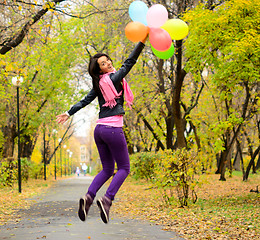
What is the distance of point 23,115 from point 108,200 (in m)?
20.4

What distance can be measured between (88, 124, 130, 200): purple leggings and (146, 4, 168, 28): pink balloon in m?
1.41

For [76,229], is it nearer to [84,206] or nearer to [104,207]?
[84,206]

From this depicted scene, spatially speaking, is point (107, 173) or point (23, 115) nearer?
point (107, 173)

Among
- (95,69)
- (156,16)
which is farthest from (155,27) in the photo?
(95,69)

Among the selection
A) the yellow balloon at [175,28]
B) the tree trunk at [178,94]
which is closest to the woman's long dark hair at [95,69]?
the yellow balloon at [175,28]

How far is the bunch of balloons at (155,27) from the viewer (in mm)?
4543

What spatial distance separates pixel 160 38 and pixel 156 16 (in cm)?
29

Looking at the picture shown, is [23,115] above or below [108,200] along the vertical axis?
above

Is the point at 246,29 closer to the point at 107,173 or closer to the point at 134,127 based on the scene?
the point at 107,173

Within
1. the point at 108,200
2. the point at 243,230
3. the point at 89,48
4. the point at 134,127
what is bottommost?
the point at 243,230

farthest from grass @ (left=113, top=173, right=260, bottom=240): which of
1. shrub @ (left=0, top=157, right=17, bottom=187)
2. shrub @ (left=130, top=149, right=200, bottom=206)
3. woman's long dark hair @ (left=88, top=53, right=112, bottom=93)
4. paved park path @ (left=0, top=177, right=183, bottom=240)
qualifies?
shrub @ (left=0, top=157, right=17, bottom=187)

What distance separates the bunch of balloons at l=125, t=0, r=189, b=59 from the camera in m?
4.54

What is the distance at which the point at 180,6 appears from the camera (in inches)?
554

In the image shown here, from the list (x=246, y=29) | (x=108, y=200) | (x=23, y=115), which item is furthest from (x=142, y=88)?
(x=108, y=200)
